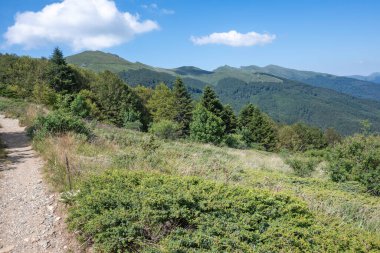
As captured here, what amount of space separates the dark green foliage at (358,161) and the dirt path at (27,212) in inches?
428

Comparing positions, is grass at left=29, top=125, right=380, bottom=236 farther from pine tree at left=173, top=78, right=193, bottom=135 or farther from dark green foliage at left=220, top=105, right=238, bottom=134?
pine tree at left=173, top=78, right=193, bottom=135

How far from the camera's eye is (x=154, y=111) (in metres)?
60.8

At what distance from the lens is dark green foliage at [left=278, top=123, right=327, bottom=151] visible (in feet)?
219

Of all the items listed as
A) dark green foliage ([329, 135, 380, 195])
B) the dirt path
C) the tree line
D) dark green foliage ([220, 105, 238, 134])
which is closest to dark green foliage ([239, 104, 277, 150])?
the tree line

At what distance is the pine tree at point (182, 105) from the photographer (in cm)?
5319

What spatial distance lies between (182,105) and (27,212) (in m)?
47.6

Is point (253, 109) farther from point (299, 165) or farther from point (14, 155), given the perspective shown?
point (14, 155)

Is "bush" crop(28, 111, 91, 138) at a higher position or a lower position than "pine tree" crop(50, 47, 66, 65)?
lower

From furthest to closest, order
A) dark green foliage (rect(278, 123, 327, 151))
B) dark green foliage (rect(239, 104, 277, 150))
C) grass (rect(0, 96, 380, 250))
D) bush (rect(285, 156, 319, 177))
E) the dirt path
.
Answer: dark green foliage (rect(278, 123, 327, 151)), dark green foliage (rect(239, 104, 277, 150)), bush (rect(285, 156, 319, 177)), grass (rect(0, 96, 380, 250)), the dirt path

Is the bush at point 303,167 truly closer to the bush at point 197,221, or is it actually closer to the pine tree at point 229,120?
the bush at point 197,221

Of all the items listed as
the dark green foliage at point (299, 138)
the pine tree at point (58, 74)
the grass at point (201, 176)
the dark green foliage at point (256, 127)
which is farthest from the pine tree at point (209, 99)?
the grass at point (201, 176)

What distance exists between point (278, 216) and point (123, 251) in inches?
95.1

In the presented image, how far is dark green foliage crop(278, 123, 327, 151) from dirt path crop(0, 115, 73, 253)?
6326cm

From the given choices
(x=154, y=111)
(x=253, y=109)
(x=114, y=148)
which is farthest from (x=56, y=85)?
(x=114, y=148)
